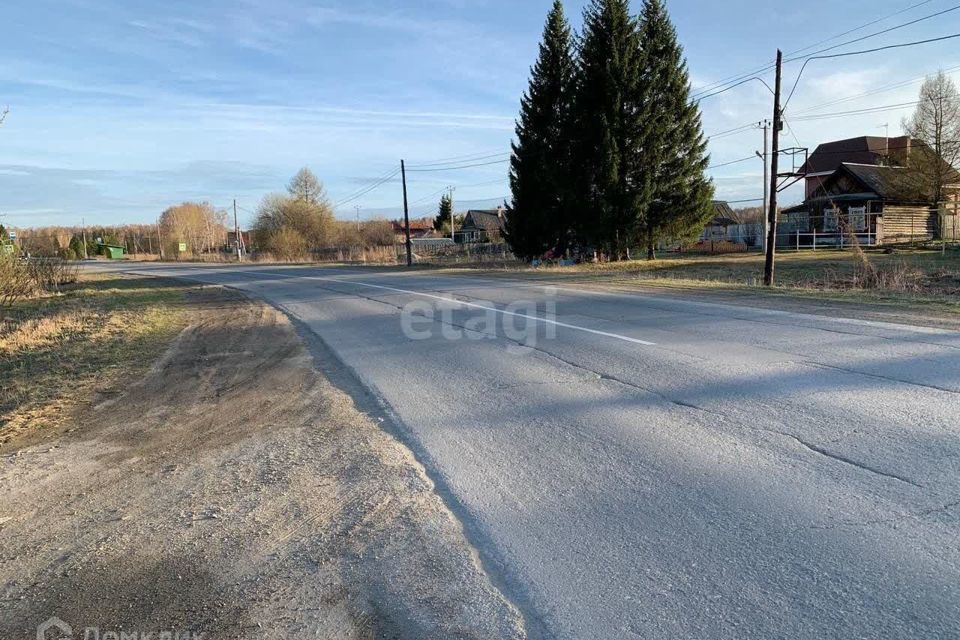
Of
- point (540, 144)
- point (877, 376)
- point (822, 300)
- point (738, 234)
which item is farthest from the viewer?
point (738, 234)

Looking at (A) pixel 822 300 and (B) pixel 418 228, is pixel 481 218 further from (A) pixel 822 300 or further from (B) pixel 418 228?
(A) pixel 822 300

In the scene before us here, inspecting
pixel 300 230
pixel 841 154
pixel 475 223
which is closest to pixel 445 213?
pixel 475 223

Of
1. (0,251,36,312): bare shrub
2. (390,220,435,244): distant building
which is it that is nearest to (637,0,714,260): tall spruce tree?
(0,251,36,312): bare shrub

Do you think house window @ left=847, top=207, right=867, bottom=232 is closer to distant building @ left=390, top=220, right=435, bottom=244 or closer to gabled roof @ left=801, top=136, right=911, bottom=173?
gabled roof @ left=801, top=136, right=911, bottom=173

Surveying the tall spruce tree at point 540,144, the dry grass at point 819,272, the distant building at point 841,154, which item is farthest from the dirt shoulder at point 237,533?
the distant building at point 841,154

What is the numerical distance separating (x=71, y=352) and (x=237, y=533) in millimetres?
9490

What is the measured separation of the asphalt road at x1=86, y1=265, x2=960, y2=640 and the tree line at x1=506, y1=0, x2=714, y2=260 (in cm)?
2173

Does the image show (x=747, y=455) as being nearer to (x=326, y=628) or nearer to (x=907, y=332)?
(x=326, y=628)

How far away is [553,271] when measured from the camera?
29.0m

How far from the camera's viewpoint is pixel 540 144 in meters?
34.7

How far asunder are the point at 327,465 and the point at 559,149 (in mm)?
30340

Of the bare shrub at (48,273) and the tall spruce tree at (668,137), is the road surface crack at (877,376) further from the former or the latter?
the bare shrub at (48,273)

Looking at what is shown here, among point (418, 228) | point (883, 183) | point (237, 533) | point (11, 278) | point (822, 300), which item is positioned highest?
point (418, 228)

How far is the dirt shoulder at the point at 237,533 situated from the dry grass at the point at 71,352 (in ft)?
3.08
